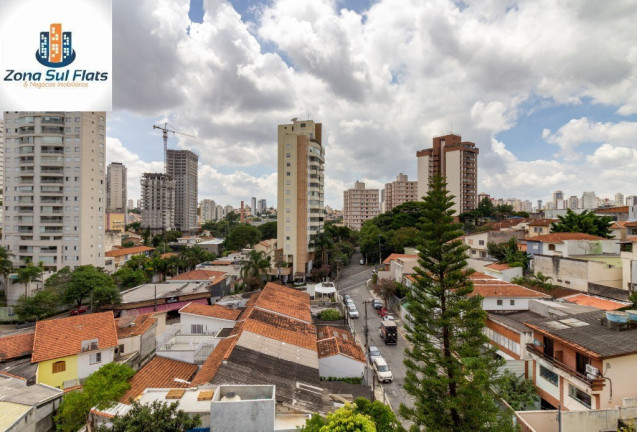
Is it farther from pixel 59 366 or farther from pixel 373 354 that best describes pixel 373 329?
pixel 59 366

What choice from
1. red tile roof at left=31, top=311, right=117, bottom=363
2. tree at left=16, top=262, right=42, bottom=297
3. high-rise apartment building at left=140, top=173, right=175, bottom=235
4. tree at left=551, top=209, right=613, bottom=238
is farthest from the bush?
high-rise apartment building at left=140, top=173, right=175, bottom=235

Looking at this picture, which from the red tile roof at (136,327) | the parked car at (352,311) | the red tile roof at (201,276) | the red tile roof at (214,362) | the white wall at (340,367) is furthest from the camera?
the red tile roof at (201,276)

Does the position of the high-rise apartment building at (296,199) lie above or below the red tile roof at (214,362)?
above

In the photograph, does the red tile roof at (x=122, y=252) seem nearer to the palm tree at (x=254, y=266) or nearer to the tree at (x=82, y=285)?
the tree at (x=82, y=285)

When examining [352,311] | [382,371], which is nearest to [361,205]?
[352,311]

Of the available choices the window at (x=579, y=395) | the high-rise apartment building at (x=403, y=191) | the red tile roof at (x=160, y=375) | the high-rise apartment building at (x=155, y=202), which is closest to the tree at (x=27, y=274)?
the red tile roof at (x=160, y=375)

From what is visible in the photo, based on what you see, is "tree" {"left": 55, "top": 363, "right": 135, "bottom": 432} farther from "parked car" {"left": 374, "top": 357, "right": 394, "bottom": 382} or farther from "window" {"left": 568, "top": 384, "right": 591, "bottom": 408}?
"window" {"left": 568, "top": 384, "right": 591, "bottom": 408}
